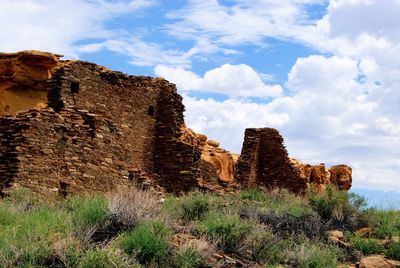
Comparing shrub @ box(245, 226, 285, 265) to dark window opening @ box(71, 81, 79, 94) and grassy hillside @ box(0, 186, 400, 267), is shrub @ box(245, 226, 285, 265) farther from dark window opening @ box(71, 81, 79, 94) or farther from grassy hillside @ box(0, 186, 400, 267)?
dark window opening @ box(71, 81, 79, 94)

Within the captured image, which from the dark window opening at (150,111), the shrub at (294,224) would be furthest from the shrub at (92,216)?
the dark window opening at (150,111)

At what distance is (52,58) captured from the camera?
24.0m

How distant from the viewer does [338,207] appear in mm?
12984

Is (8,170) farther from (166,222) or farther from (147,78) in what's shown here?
(147,78)

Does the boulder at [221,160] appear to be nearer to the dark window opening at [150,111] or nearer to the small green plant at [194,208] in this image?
the dark window opening at [150,111]

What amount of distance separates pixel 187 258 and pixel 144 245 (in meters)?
0.63

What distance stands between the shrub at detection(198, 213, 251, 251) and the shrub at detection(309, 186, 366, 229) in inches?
138

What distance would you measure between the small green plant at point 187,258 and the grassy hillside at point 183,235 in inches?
0.5

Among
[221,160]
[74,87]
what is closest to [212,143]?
[221,160]

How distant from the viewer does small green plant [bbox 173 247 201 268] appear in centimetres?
791

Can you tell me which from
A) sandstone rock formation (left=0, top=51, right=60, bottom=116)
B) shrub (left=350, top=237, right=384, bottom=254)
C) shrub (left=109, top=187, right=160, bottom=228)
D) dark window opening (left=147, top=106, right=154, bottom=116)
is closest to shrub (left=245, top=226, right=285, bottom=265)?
shrub (left=109, top=187, right=160, bottom=228)

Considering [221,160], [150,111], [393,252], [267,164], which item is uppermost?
[150,111]

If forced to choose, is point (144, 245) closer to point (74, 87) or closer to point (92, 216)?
point (92, 216)

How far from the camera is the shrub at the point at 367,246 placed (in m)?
11.0
